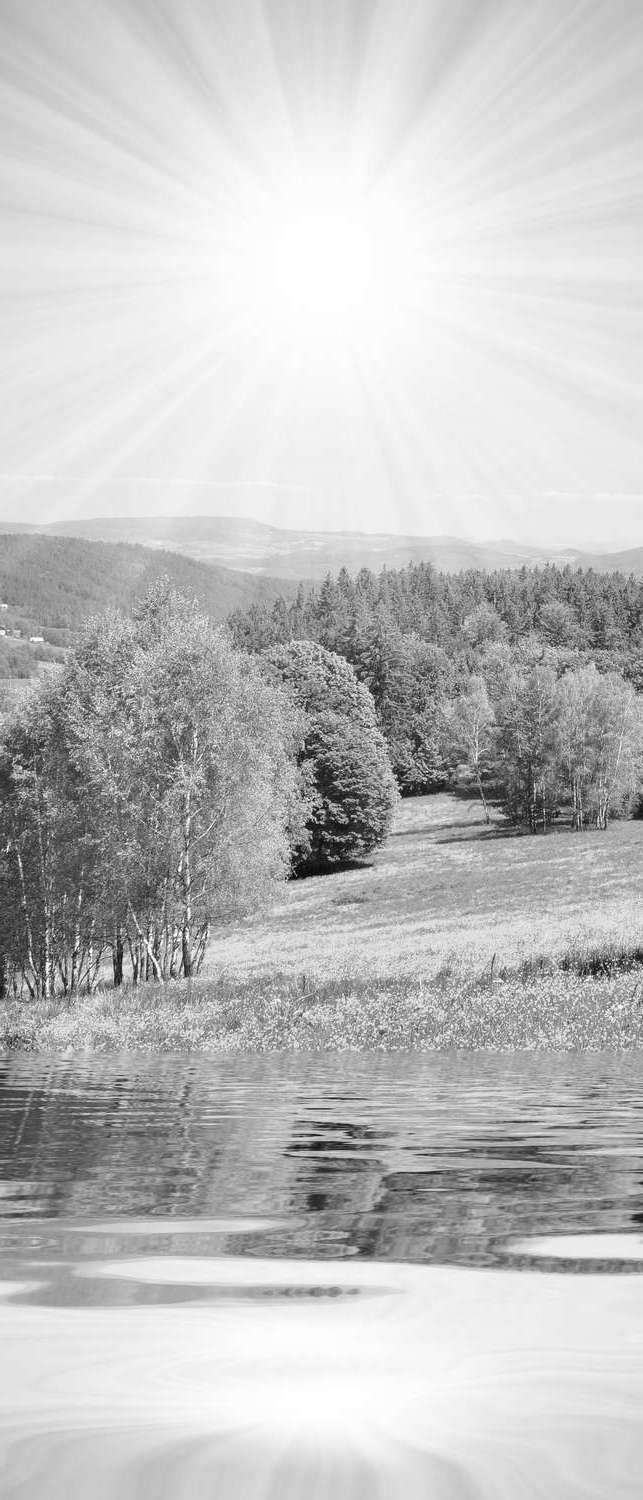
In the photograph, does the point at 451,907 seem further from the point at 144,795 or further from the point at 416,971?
the point at 416,971

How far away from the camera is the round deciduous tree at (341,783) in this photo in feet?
321

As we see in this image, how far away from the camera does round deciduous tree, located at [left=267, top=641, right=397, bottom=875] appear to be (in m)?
97.8

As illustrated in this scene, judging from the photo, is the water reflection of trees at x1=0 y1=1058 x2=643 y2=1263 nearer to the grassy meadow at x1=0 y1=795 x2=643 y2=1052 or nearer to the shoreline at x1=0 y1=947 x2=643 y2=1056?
the shoreline at x1=0 y1=947 x2=643 y2=1056

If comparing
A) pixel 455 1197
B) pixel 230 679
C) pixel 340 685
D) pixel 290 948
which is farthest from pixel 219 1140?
pixel 340 685

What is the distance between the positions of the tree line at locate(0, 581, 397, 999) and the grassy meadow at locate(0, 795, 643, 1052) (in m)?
4.07

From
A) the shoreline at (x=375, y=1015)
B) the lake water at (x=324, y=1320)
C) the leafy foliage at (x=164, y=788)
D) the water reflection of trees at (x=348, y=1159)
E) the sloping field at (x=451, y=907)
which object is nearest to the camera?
the lake water at (x=324, y=1320)

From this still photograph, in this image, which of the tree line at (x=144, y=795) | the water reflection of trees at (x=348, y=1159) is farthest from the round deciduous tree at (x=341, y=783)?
the water reflection of trees at (x=348, y=1159)

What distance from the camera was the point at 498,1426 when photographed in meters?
2.66

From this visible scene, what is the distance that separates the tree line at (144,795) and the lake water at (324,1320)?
34162 millimetres

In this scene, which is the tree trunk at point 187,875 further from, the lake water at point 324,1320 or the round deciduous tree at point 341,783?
the round deciduous tree at point 341,783

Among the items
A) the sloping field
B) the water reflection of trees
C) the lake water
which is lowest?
the sloping field

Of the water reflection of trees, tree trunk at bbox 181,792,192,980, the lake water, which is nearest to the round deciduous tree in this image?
tree trunk at bbox 181,792,192,980

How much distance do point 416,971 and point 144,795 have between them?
1262cm

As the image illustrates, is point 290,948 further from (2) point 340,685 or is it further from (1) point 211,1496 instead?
(1) point 211,1496
